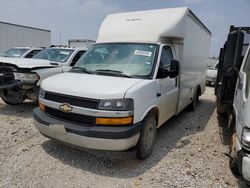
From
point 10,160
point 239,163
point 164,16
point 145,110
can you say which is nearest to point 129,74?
point 145,110

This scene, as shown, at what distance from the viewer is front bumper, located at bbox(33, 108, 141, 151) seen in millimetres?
3414

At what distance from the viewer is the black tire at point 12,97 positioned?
21.6ft

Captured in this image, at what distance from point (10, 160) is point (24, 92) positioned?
2.68 m

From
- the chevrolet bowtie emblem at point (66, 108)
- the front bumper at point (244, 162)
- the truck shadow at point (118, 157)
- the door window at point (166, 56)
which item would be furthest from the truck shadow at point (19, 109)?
the front bumper at point (244, 162)

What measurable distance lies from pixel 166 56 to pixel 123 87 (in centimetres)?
172

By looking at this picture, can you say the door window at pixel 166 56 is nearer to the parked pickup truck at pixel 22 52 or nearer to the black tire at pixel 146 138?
the black tire at pixel 146 138

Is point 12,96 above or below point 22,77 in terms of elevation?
below

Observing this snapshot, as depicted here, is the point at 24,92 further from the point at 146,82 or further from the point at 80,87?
the point at 146,82

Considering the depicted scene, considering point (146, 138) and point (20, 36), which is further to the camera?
point (20, 36)

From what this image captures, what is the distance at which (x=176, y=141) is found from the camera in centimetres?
507


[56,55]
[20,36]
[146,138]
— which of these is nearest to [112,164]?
[146,138]

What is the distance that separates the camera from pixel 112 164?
3.92 metres

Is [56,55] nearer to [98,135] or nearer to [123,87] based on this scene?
[123,87]

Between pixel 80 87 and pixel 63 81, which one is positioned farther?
pixel 63 81
